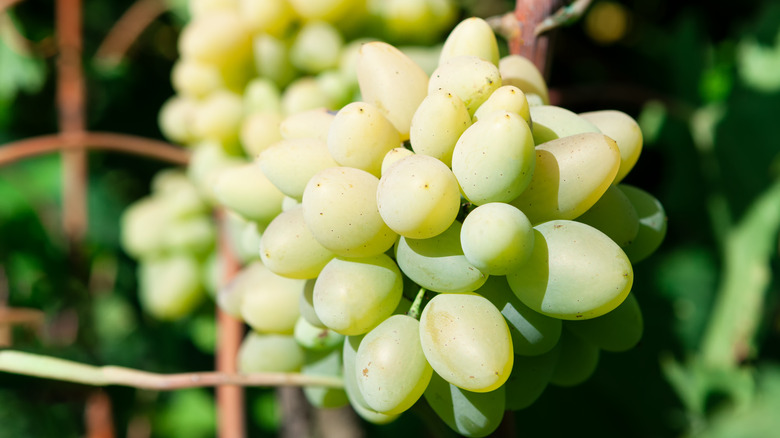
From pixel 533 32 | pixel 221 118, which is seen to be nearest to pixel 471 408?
pixel 533 32

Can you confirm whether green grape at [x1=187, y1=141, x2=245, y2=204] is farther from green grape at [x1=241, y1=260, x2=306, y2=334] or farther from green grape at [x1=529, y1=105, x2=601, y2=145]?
green grape at [x1=529, y1=105, x2=601, y2=145]

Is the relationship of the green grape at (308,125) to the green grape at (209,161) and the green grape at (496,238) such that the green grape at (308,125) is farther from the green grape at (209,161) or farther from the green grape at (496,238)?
the green grape at (209,161)

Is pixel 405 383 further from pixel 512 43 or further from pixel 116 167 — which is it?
pixel 116 167

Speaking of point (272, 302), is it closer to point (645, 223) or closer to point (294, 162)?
point (294, 162)

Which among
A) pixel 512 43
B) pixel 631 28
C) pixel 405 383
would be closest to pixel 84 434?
pixel 405 383

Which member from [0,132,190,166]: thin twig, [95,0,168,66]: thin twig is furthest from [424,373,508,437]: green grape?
[95,0,168,66]: thin twig

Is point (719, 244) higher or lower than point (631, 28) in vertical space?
lower
